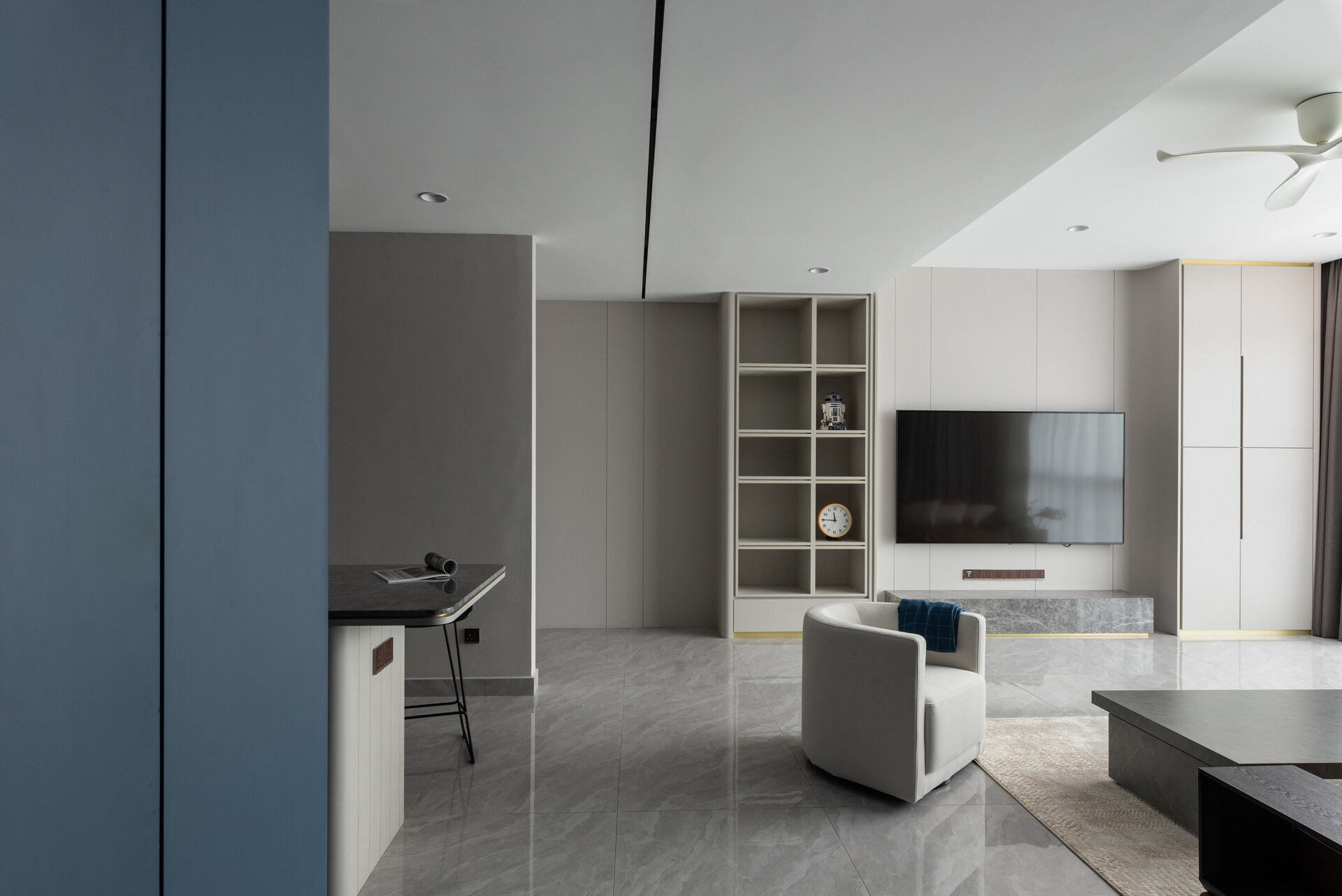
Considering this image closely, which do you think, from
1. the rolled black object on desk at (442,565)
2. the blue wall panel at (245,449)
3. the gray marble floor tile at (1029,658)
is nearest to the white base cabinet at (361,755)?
the rolled black object on desk at (442,565)

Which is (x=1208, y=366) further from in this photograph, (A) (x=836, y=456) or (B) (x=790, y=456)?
(B) (x=790, y=456)

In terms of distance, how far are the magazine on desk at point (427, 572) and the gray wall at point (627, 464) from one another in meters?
3.08

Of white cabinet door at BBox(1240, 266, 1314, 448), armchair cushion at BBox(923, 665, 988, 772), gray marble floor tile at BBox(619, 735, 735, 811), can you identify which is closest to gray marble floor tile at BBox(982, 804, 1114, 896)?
armchair cushion at BBox(923, 665, 988, 772)

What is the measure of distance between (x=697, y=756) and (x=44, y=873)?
293 cm

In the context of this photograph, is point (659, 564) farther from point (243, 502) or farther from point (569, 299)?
point (243, 502)

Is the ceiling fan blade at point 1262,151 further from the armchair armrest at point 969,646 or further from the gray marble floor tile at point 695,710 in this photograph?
the gray marble floor tile at point 695,710

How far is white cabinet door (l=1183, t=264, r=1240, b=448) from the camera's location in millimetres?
5496

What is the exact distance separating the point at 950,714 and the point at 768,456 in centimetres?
327

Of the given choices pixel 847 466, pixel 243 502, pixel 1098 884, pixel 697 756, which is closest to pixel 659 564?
pixel 847 466

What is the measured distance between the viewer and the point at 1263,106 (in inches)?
127

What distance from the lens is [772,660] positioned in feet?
15.9

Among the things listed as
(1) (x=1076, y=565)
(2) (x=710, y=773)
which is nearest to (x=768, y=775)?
(2) (x=710, y=773)

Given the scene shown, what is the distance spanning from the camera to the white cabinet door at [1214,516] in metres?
5.49

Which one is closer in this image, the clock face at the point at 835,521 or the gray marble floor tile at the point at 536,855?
the gray marble floor tile at the point at 536,855
